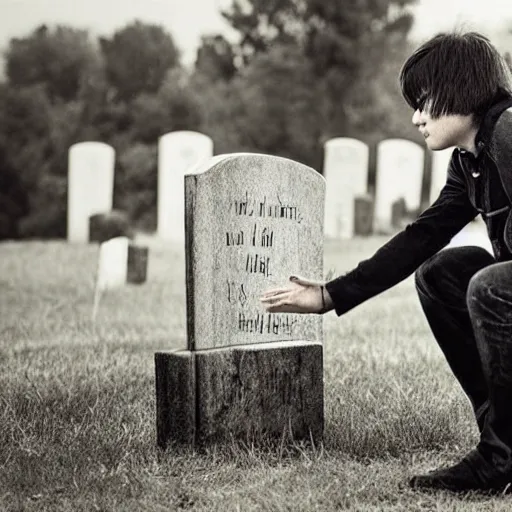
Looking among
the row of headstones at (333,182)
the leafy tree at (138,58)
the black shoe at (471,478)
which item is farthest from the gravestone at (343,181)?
the black shoe at (471,478)

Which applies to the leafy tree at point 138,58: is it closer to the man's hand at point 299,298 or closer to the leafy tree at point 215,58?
the leafy tree at point 215,58

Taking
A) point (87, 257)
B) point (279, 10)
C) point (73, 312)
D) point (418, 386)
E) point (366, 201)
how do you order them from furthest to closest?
point (279, 10) < point (366, 201) < point (87, 257) < point (73, 312) < point (418, 386)

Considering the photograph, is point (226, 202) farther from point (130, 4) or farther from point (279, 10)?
point (279, 10)

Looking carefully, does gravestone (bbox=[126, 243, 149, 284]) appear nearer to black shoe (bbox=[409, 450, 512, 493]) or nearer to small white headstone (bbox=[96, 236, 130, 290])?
small white headstone (bbox=[96, 236, 130, 290])

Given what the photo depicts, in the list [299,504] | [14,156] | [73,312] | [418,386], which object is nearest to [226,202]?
[299,504]

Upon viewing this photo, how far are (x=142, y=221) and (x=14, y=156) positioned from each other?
145 cm

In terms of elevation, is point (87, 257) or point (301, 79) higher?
point (301, 79)

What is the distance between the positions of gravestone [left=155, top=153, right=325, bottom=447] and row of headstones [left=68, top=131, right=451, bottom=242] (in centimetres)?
667

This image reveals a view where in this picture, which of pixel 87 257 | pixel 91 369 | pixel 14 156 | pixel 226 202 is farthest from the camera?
pixel 14 156

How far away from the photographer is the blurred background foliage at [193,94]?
10.1 meters

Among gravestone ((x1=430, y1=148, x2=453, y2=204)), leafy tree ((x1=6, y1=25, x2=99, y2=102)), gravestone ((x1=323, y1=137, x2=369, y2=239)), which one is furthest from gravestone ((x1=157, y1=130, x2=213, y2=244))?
gravestone ((x1=430, y1=148, x2=453, y2=204))

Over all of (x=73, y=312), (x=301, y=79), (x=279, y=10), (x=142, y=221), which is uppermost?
(x=279, y=10)

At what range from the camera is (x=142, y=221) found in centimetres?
1023

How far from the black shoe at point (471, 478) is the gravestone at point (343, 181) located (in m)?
8.15
